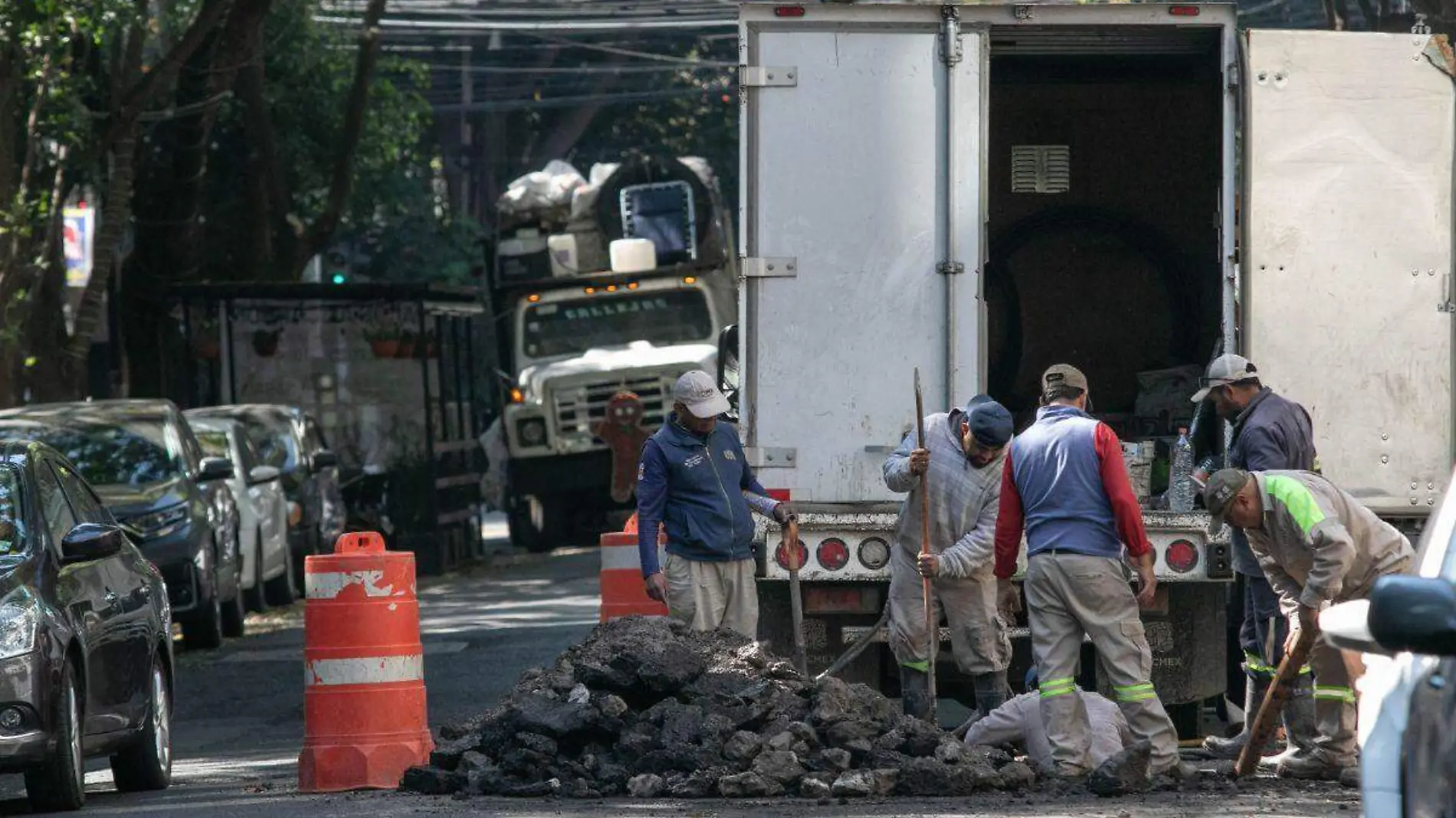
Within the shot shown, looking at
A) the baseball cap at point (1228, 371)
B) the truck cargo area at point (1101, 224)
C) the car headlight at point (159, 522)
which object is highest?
the truck cargo area at point (1101, 224)

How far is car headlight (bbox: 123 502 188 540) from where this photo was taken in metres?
17.2

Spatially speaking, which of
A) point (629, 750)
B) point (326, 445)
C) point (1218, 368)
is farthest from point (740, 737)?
point (326, 445)

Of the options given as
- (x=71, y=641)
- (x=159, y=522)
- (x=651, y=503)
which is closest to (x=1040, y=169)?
(x=651, y=503)

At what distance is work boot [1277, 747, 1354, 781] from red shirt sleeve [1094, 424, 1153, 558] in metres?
1.07

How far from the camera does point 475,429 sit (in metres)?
29.3

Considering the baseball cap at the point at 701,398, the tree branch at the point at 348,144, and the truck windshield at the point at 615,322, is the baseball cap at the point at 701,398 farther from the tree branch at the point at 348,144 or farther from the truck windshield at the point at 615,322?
the tree branch at the point at 348,144

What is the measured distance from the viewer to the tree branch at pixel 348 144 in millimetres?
28172

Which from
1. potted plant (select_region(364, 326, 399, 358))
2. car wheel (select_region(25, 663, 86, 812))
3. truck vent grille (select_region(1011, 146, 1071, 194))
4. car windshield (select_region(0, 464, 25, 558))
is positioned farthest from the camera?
potted plant (select_region(364, 326, 399, 358))

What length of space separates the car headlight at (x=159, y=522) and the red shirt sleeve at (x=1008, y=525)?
8.34 m

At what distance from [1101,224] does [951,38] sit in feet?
12.4

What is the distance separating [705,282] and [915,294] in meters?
16.5

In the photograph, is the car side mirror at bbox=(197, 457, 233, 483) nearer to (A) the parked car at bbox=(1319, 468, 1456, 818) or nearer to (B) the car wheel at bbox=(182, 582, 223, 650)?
(B) the car wheel at bbox=(182, 582, 223, 650)

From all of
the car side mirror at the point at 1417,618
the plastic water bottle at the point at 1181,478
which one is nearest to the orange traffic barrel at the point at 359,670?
the plastic water bottle at the point at 1181,478

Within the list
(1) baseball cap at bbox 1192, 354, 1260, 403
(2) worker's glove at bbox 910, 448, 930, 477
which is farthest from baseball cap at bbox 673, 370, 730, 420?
(1) baseball cap at bbox 1192, 354, 1260, 403
